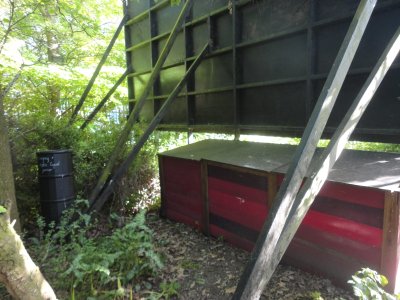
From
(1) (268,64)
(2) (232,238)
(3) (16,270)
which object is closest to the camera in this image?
(3) (16,270)

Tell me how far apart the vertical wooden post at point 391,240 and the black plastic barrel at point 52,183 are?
12.9ft

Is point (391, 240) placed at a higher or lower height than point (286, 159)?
lower

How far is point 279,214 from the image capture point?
2084 mm

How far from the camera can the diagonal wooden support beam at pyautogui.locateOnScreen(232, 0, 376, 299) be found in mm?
2037

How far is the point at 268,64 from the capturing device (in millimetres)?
4590

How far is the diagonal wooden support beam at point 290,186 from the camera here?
80.2 inches

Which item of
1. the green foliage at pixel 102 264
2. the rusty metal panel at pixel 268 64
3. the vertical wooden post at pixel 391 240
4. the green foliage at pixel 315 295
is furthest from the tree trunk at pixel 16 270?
the rusty metal panel at pixel 268 64

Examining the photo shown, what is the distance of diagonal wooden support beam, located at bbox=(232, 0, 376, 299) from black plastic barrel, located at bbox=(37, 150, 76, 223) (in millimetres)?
3142

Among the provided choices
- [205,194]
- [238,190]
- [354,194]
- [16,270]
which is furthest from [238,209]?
[16,270]

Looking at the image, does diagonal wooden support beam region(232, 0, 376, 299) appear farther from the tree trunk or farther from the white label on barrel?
the white label on barrel

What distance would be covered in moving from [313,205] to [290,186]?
1020 mm

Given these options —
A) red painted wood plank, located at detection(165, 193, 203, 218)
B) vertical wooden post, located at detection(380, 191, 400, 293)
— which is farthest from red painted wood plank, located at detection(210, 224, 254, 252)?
vertical wooden post, located at detection(380, 191, 400, 293)

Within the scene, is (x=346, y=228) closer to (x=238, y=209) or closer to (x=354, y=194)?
(x=354, y=194)

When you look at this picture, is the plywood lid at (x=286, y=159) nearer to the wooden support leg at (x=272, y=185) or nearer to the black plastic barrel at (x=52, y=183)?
the wooden support leg at (x=272, y=185)
